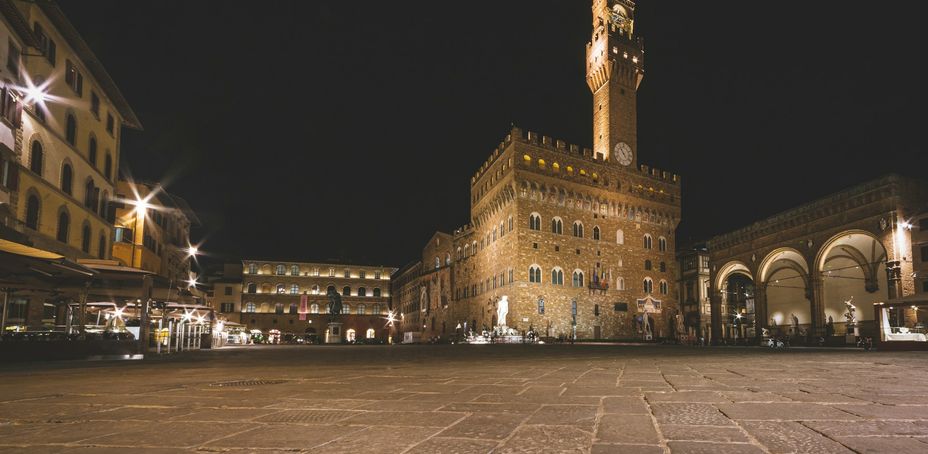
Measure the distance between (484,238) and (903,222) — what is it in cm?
3101

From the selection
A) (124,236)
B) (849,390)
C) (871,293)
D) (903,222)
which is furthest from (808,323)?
(124,236)

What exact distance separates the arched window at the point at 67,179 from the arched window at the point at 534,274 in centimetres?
3041

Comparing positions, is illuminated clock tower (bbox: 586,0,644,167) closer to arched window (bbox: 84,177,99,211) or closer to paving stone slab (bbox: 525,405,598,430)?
arched window (bbox: 84,177,99,211)

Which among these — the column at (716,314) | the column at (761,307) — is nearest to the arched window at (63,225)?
the column at (761,307)

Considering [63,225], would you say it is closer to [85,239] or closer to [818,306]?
[85,239]

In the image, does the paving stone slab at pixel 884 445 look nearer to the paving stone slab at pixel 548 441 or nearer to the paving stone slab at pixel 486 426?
the paving stone slab at pixel 548 441

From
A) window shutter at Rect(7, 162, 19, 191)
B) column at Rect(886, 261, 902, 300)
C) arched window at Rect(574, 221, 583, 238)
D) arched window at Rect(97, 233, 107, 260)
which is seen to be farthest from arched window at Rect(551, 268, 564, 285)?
window shutter at Rect(7, 162, 19, 191)

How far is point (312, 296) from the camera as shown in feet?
242

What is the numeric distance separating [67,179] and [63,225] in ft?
6.25

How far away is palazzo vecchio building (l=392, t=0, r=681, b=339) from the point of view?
148ft

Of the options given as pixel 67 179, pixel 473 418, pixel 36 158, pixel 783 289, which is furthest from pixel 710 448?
pixel 783 289

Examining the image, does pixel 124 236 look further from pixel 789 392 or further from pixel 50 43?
pixel 789 392

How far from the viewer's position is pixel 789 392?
511 cm

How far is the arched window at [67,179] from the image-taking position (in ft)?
72.6
